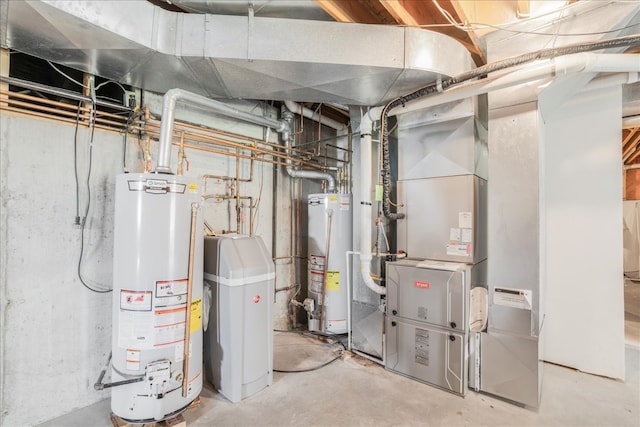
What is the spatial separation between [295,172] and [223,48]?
1806 millimetres

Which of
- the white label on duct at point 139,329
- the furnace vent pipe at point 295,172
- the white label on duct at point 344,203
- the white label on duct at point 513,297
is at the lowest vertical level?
the white label on duct at point 139,329

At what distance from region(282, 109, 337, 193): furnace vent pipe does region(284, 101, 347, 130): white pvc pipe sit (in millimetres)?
99

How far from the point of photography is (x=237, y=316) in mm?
2188

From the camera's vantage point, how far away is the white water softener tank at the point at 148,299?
181 cm

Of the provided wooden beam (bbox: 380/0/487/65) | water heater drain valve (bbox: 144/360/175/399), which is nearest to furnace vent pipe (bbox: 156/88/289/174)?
water heater drain valve (bbox: 144/360/175/399)

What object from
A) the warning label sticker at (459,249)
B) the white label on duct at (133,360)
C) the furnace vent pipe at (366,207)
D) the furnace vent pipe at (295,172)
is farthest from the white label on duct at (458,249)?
the white label on duct at (133,360)

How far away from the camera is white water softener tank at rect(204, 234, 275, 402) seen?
2189mm

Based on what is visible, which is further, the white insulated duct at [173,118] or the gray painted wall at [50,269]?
the white insulated duct at [173,118]

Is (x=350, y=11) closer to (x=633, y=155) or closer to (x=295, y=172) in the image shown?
(x=295, y=172)

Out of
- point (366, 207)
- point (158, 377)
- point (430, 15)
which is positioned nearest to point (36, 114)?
point (158, 377)

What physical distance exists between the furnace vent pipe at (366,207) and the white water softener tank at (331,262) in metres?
0.57

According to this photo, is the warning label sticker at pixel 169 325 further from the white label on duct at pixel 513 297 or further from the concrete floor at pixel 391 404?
the white label on duct at pixel 513 297

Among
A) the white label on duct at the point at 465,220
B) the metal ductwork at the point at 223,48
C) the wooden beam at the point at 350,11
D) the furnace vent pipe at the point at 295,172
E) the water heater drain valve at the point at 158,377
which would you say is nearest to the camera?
the metal ductwork at the point at 223,48

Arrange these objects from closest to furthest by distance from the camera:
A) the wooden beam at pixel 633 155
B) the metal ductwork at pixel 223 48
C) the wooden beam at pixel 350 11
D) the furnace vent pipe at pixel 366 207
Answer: the metal ductwork at pixel 223 48 → the wooden beam at pixel 350 11 → the furnace vent pipe at pixel 366 207 → the wooden beam at pixel 633 155
